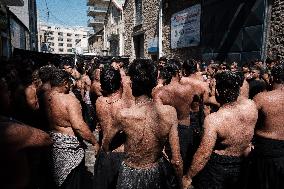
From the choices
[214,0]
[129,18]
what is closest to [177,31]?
[214,0]

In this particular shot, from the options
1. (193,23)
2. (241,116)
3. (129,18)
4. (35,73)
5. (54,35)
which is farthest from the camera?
(54,35)

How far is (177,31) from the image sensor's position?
17.6 m

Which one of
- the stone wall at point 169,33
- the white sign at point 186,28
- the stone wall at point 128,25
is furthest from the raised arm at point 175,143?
the stone wall at point 128,25

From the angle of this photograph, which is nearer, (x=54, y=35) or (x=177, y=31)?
(x=177, y=31)

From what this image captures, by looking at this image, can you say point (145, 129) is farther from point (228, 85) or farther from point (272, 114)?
point (272, 114)

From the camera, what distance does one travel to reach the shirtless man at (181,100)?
15.8ft

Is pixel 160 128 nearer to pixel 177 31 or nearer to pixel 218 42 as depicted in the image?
pixel 218 42

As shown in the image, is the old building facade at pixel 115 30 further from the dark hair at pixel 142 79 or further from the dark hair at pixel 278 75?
the dark hair at pixel 142 79

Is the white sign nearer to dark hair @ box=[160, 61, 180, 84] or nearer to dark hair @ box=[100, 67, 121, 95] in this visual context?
dark hair @ box=[160, 61, 180, 84]

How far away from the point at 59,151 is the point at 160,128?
1.44 m

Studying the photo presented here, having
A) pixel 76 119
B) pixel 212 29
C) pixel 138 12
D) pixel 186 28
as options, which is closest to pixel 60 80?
pixel 76 119

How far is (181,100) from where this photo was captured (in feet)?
15.9

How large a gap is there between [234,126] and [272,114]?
732mm

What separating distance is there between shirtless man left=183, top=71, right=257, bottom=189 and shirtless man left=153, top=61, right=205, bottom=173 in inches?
65.6
